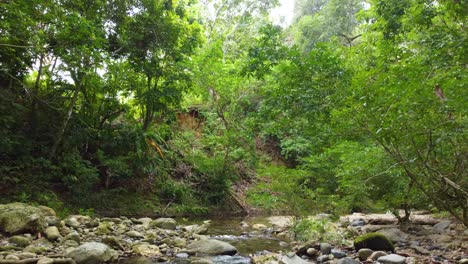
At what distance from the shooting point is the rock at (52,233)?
5.76 m

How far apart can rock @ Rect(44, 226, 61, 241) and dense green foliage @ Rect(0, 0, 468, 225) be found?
237 centimetres

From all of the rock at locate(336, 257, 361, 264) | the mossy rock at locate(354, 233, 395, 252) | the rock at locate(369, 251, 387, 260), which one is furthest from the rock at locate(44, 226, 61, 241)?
the mossy rock at locate(354, 233, 395, 252)

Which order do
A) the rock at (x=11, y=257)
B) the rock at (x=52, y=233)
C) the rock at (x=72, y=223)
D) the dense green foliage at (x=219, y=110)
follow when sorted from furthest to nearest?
the rock at (x=72, y=223)
the rock at (x=52, y=233)
the dense green foliage at (x=219, y=110)
the rock at (x=11, y=257)

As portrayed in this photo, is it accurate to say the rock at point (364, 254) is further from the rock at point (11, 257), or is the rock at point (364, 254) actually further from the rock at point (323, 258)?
the rock at point (11, 257)

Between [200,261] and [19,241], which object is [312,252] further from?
[19,241]

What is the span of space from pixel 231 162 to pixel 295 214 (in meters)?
5.37

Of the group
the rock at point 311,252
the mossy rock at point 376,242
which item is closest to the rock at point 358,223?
the mossy rock at point 376,242

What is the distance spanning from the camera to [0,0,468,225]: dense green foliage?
4.53 m

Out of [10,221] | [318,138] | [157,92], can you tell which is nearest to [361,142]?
[318,138]

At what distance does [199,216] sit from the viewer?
12281 mm

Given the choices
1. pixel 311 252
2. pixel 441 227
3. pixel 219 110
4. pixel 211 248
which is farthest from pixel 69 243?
pixel 219 110

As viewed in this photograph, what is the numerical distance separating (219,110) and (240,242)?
22.9 feet

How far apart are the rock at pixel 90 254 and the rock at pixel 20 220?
131cm

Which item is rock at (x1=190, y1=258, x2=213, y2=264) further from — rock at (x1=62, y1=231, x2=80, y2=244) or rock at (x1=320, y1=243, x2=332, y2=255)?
rock at (x1=320, y1=243, x2=332, y2=255)
